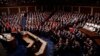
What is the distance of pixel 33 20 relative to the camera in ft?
75.3

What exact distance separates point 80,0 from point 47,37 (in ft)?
30.4

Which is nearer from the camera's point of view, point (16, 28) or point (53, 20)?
point (16, 28)

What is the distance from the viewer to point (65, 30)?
1881cm

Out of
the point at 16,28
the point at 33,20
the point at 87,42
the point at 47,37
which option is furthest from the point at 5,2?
the point at 87,42

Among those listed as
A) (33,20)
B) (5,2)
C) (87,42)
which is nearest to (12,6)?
(5,2)

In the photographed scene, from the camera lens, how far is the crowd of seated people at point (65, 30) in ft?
43.9

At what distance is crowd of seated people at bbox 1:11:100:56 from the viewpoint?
13383 millimetres

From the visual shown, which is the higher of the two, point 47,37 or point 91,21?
point 91,21

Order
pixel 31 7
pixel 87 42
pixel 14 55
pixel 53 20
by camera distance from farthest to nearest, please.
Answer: pixel 31 7 < pixel 53 20 < pixel 14 55 < pixel 87 42

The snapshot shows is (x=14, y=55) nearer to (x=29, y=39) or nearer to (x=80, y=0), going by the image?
(x=29, y=39)

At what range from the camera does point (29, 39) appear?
16.7m

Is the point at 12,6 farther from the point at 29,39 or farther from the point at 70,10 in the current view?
the point at 29,39

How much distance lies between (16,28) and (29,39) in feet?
13.3

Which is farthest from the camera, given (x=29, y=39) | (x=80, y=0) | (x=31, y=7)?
(x=31, y=7)
